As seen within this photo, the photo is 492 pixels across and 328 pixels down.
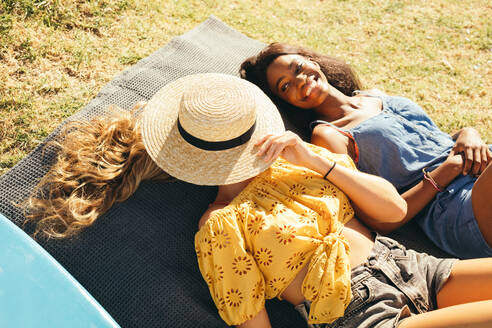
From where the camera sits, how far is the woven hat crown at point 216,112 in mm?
2289

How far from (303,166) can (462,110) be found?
336cm

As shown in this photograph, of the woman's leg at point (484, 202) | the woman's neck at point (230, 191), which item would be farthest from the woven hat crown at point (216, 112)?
the woman's leg at point (484, 202)

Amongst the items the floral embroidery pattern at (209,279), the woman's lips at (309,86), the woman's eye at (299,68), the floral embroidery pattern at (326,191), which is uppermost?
the woman's eye at (299,68)

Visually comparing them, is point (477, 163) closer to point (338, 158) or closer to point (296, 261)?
point (338, 158)

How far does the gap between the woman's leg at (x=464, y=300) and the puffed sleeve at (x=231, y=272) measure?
93 cm

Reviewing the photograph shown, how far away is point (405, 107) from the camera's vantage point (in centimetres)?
364

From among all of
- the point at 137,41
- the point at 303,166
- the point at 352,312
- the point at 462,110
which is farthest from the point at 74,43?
the point at 462,110

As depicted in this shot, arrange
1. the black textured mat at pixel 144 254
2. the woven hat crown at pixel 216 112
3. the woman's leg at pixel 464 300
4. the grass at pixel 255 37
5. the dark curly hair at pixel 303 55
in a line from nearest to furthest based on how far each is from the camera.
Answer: the woman's leg at pixel 464 300
the woven hat crown at pixel 216 112
the black textured mat at pixel 144 254
the dark curly hair at pixel 303 55
the grass at pixel 255 37

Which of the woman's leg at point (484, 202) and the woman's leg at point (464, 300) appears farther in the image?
the woman's leg at point (484, 202)

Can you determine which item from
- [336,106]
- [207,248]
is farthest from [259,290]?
[336,106]

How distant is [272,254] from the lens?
241 cm

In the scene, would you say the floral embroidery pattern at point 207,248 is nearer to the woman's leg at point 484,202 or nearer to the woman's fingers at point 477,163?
the woman's leg at point 484,202

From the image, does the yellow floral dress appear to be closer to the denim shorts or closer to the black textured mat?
the denim shorts

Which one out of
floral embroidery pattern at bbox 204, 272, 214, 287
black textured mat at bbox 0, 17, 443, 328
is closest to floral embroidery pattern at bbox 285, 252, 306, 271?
floral embroidery pattern at bbox 204, 272, 214, 287
